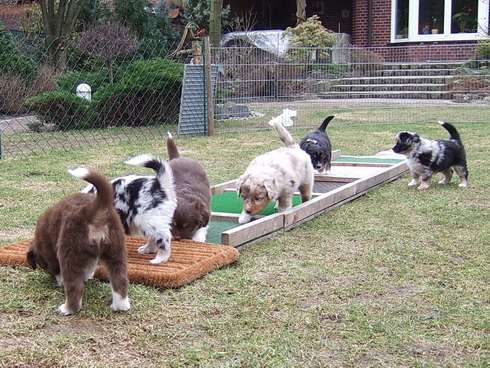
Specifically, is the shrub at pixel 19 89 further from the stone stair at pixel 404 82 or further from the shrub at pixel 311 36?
the shrub at pixel 311 36

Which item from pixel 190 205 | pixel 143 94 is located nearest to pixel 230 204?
pixel 190 205

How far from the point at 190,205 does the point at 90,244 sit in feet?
4.69

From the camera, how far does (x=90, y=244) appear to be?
Answer: 3.49 m

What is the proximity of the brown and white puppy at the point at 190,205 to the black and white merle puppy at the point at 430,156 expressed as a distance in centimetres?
326

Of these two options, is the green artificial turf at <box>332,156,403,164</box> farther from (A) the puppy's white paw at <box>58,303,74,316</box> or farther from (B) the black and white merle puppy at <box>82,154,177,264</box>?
(A) the puppy's white paw at <box>58,303,74,316</box>

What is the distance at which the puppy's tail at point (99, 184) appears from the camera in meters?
3.42

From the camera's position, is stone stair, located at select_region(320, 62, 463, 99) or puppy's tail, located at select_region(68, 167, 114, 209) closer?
puppy's tail, located at select_region(68, 167, 114, 209)

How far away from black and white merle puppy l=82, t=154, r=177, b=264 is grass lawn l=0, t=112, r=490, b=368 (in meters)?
0.40

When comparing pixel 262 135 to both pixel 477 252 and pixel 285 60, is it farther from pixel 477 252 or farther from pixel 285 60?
pixel 477 252

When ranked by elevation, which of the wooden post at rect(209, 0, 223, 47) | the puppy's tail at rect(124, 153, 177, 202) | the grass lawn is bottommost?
the grass lawn

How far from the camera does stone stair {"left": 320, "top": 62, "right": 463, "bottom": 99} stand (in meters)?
17.3

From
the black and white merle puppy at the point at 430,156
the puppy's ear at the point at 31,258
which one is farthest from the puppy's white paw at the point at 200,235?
the black and white merle puppy at the point at 430,156

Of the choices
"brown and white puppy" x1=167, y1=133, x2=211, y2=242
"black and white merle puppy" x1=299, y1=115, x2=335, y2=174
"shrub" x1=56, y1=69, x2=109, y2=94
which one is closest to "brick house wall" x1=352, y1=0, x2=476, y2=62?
"shrub" x1=56, y1=69, x2=109, y2=94

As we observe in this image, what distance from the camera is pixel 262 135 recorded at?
43.1 feet
